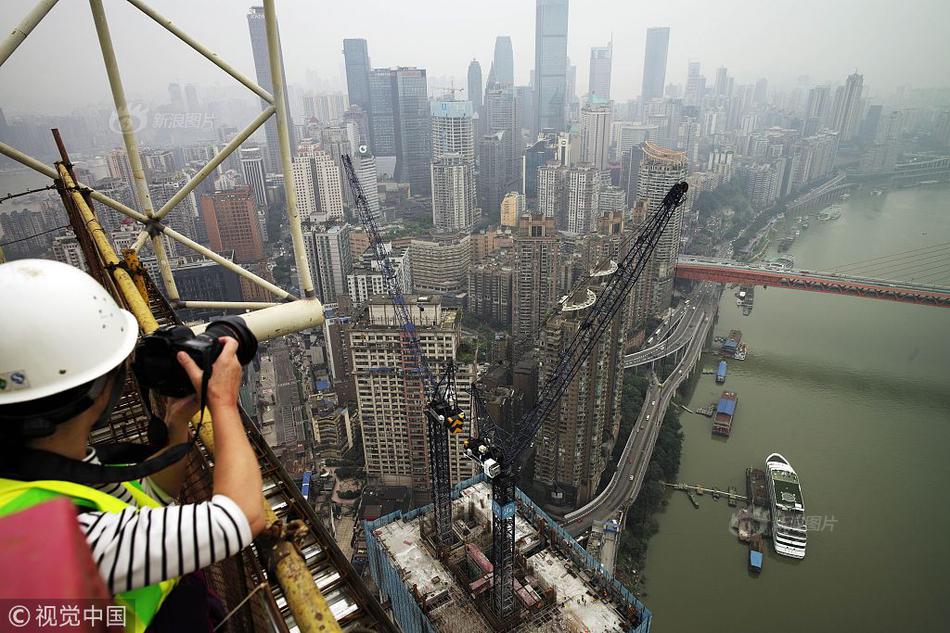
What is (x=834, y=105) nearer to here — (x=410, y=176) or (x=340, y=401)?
(x=410, y=176)

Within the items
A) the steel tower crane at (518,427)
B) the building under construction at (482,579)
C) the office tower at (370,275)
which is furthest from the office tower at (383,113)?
the building under construction at (482,579)

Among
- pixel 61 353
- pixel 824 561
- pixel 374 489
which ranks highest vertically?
pixel 61 353

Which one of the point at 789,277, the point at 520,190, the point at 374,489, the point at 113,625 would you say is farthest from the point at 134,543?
the point at 520,190

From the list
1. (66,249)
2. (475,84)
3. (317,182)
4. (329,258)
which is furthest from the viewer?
(475,84)

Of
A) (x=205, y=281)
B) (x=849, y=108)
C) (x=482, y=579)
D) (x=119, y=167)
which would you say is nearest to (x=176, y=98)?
(x=119, y=167)

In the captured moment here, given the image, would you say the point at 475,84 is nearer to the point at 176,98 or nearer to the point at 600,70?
the point at 600,70

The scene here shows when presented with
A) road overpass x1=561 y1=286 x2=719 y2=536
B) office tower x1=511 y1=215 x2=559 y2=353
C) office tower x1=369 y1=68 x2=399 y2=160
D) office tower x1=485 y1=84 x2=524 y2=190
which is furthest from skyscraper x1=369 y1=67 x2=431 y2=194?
road overpass x1=561 y1=286 x2=719 y2=536

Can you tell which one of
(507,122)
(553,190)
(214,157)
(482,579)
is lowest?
(482,579)
